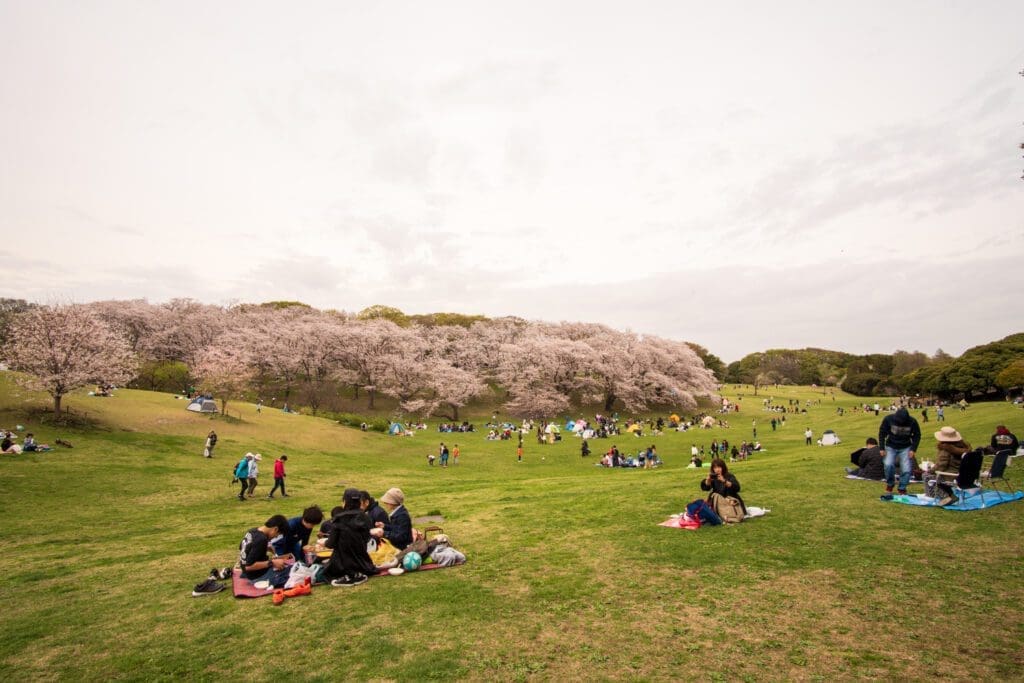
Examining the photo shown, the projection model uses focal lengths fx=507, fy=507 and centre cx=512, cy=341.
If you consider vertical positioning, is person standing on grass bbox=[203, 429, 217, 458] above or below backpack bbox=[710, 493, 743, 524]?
below

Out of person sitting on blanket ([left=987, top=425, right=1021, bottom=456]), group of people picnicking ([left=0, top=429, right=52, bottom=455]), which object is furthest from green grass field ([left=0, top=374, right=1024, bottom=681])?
→ group of people picnicking ([left=0, top=429, right=52, bottom=455])

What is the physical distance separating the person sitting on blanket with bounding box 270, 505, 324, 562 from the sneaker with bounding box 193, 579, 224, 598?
1.18 m

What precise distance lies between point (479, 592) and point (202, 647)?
168 inches

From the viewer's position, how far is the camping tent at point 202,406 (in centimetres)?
4034

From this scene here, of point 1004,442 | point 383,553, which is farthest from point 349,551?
point 1004,442

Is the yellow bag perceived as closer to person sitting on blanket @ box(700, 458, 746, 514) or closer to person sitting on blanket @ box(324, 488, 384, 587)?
person sitting on blanket @ box(324, 488, 384, 587)

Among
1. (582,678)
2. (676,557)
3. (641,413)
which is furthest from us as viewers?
(641,413)

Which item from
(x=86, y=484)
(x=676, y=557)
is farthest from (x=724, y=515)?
(x=86, y=484)

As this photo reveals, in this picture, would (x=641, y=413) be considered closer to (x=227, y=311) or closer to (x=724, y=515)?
(x=724, y=515)

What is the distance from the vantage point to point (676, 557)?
10062 millimetres

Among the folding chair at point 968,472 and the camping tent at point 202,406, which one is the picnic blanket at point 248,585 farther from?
the camping tent at point 202,406

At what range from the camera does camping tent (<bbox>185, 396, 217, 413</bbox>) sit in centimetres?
4034

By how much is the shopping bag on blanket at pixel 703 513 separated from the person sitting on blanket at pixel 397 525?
6.59 metres

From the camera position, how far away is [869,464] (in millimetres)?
15859
